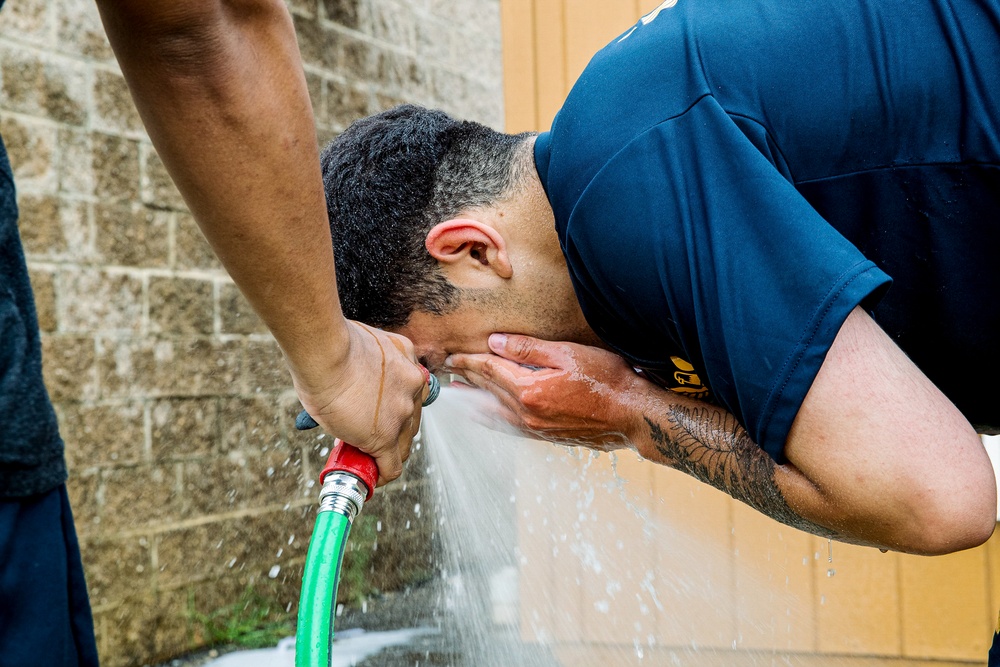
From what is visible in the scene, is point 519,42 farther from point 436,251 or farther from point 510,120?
point 436,251

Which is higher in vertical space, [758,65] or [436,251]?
[758,65]

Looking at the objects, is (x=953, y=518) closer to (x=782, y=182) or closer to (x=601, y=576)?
(x=782, y=182)

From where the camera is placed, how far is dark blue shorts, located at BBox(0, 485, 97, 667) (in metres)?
1.66

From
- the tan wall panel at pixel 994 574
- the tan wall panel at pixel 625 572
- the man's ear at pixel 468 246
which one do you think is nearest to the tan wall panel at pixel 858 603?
the tan wall panel at pixel 994 574

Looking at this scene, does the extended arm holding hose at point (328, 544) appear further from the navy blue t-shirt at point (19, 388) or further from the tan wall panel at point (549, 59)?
the tan wall panel at point (549, 59)

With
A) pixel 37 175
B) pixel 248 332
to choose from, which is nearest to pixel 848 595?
pixel 248 332

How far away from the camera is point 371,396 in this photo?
5.08 feet

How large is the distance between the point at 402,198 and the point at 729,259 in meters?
0.90

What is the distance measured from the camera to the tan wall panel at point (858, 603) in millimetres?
3738

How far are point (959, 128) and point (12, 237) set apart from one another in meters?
1.68

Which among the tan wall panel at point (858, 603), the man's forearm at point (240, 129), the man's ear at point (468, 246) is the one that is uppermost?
the man's forearm at point (240, 129)

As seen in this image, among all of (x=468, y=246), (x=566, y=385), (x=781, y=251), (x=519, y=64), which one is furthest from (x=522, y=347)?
(x=519, y=64)

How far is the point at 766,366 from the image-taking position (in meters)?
1.33

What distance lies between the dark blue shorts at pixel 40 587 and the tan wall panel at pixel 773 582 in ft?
9.23
